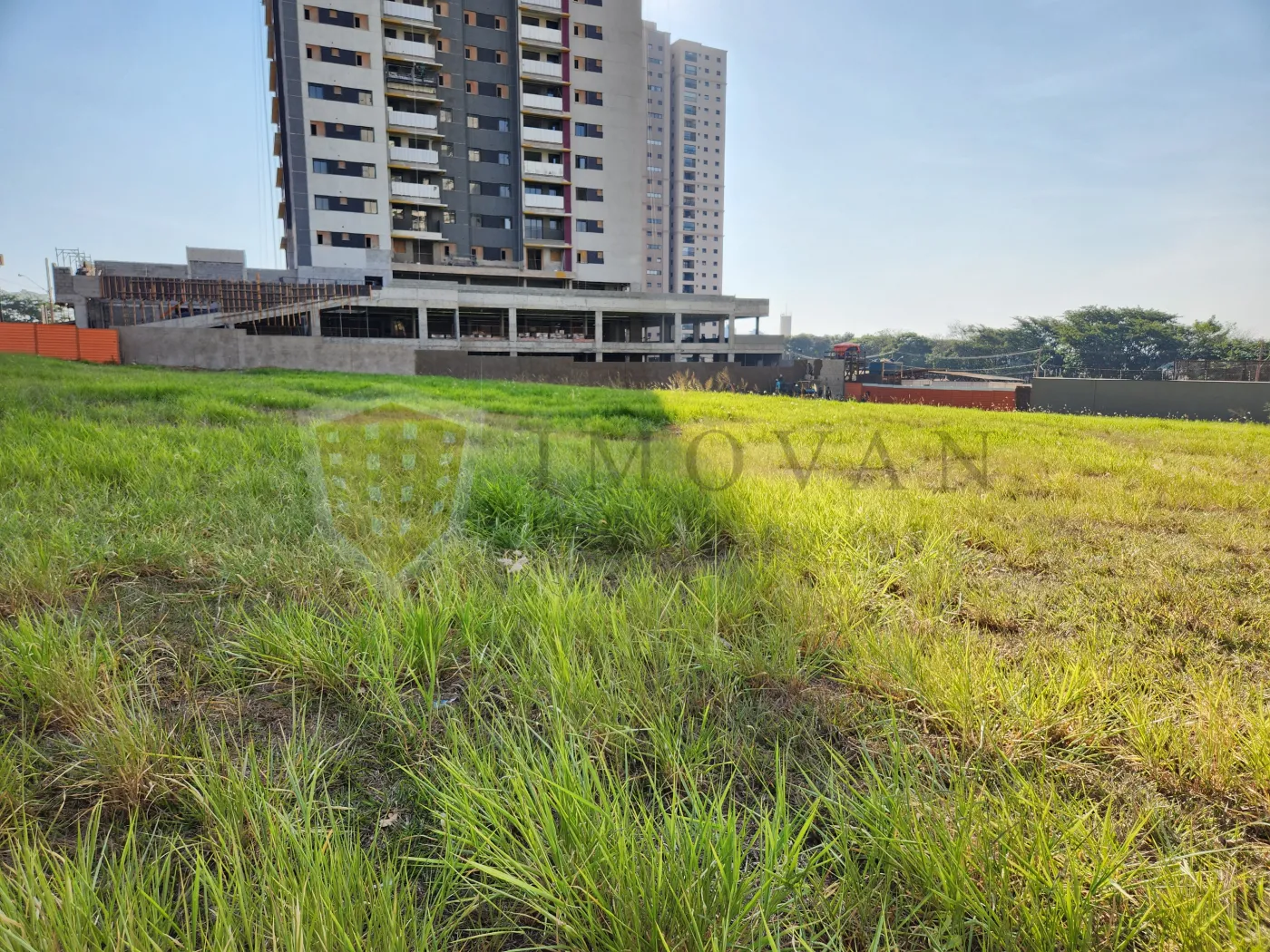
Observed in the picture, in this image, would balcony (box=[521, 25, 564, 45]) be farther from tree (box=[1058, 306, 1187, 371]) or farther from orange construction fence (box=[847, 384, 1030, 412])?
tree (box=[1058, 306, 1187, 371])

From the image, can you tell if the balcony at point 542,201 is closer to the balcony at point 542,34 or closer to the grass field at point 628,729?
the balcony at point 542,34

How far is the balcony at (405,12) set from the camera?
3819 cm

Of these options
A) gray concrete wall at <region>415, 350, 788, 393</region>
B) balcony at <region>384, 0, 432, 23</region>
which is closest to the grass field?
gray concrete wall at <region>415, 350, 788, 393</region>

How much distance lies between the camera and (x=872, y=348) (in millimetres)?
113875

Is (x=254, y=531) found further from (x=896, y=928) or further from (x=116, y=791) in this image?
(x=896, y=928)

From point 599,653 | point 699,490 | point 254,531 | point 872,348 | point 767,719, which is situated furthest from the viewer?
point 872,348

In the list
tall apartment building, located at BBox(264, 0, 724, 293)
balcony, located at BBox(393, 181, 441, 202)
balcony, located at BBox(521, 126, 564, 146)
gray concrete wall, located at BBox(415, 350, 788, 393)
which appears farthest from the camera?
balcony, located at BBox(521, 126, 564, 146)

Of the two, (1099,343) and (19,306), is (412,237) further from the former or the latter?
(1099,343)

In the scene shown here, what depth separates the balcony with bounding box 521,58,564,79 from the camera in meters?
40.8

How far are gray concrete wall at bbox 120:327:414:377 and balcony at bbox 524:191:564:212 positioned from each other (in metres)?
20.6

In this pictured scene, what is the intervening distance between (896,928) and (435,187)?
44883 millimetres

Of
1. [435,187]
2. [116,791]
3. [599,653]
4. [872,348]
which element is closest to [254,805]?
[116,791]

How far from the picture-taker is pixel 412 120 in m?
38.9

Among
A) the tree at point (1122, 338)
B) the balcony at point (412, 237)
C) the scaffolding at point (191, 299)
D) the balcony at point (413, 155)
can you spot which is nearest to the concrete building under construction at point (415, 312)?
the scaffolding at point (191, 299)
